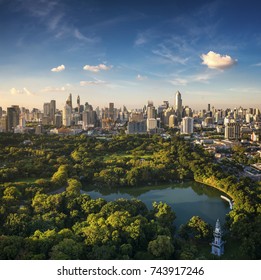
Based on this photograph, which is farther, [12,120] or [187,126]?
[187,126]

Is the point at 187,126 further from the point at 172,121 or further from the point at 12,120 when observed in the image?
the point at 12,120

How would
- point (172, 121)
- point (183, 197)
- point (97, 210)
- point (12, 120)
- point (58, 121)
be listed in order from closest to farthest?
1. point (97, 210)
2. point (183, 197)
3. point (12, 120)
4. point (58, 121)
5. point (172, 121)

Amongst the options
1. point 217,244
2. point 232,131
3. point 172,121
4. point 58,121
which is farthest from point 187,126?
point 217,244

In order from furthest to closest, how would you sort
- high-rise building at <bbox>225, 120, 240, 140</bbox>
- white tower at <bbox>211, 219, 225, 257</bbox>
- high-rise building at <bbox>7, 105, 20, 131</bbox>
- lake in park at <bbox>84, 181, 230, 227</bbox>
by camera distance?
high-rise building at <bbox>225, 120, 240, 140</bbox>
high-rise building at <bbox>7, 105, 20, 131</bbox>
lake in park at <bbox>84, 181, 230, 227</bbox>
white tower at <bbox>211, 219, 225, 257</bbox>

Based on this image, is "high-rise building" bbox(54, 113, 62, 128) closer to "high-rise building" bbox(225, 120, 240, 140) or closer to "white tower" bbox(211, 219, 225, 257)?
"high-rise building" bbox(225, 120, 240, 140)

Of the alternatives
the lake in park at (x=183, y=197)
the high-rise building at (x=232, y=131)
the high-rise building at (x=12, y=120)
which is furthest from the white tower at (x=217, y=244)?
the high-rise building at (x=232, y=131)

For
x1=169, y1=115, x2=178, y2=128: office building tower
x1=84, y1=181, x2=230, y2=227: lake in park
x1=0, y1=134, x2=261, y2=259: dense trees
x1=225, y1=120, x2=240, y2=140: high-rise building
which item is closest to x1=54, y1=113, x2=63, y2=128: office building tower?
x1=0, y1=134, x2=261, y2=259: dense trees

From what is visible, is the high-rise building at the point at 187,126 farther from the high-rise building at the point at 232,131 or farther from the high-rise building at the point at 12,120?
the high-rise building at the point at 12,120

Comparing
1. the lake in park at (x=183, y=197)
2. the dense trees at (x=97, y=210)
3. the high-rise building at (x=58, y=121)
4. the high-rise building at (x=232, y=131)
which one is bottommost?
the lake in park at (x=183, y=197)
